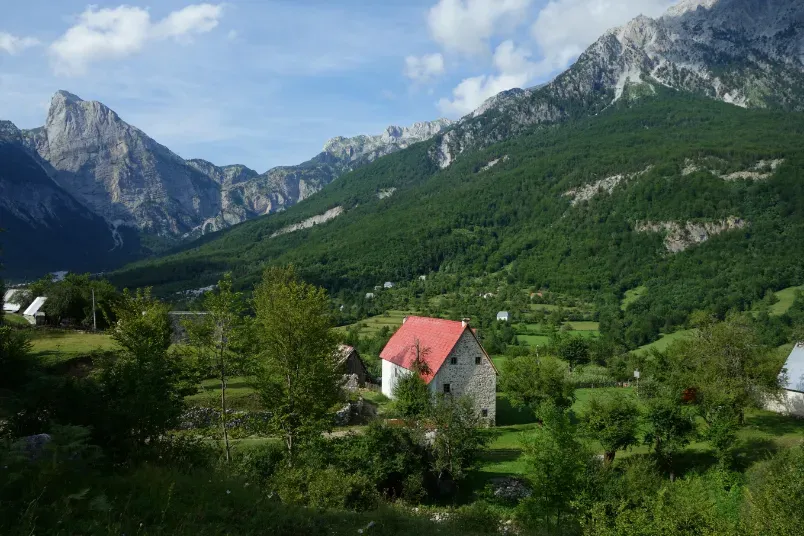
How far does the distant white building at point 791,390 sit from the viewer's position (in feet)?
141

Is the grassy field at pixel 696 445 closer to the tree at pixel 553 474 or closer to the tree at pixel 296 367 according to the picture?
the tree at pixel 553 474

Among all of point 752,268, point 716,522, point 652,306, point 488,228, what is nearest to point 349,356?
point 716,522

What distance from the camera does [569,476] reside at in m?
22.1

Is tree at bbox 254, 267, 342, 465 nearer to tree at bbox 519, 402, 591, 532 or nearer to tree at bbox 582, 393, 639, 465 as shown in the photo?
tree at bbox 519, 402, 591, 532

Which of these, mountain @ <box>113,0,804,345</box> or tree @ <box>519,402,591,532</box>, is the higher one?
A: mountain @ <box>113,0,804,345</box>

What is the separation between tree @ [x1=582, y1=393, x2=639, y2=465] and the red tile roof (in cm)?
1196

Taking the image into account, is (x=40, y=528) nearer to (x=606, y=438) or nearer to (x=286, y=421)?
(x=286, y=421)

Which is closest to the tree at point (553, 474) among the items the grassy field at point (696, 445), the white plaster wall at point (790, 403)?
the grassy field at point (696, 445)

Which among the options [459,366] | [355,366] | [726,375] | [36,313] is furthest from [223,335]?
[36,313]

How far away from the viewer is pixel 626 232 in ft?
492

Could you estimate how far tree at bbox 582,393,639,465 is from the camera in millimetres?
31812

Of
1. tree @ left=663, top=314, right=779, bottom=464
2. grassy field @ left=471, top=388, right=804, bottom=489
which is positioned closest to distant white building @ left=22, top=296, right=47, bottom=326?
grassy field @ left=471, top=388, right=804, bottom=489

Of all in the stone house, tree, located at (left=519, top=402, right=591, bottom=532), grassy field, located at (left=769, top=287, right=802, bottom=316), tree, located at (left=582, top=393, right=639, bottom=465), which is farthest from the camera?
grassy field, located at (left=769, top=287, right=802, bottom=316)

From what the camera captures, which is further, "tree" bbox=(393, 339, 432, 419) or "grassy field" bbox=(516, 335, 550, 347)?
"grassy field" bbox=(516, 335, 550, 347)
